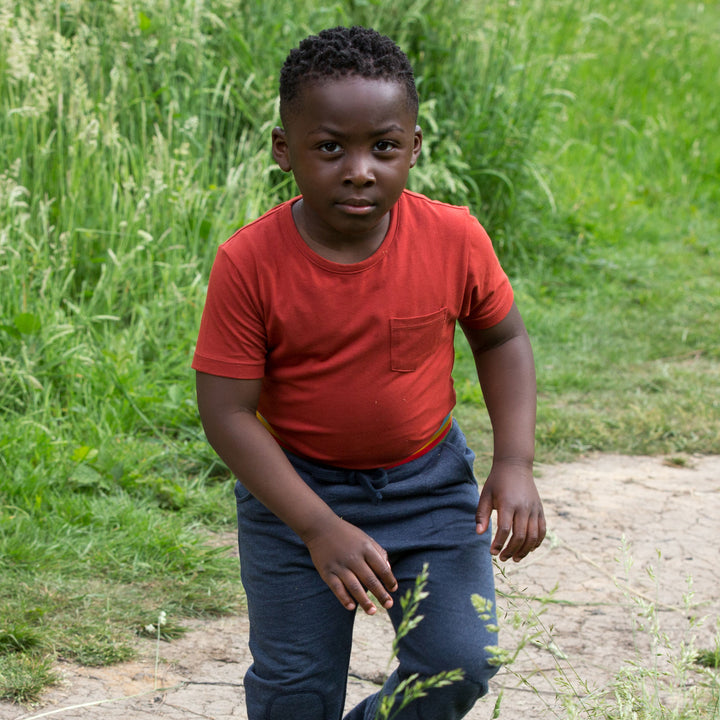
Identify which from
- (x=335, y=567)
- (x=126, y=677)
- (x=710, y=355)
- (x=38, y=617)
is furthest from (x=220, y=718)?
(x=710, y=355)

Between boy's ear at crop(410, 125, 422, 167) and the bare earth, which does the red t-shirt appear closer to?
boy's ear at crop(410, 125, 422, 167)

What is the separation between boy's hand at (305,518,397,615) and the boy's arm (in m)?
0.25

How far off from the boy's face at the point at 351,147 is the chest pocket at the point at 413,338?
194 mm

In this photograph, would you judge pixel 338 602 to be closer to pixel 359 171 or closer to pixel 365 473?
pixel 365 473

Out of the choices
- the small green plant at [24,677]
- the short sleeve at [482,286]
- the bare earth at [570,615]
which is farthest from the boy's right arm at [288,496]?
the small green plant at [24,677]

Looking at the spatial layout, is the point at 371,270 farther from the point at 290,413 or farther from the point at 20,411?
the point at 20,411

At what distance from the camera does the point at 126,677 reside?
2.51 metres

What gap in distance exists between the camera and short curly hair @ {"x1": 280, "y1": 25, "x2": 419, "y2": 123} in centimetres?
176

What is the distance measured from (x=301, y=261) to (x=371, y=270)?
13 cm

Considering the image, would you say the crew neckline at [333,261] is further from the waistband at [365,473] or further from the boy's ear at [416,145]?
the waistband at [365,473]

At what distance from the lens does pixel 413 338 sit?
1911mm

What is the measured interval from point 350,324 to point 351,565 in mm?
432

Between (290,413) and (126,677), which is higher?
(290,413)

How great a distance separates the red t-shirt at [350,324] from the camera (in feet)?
6.05
